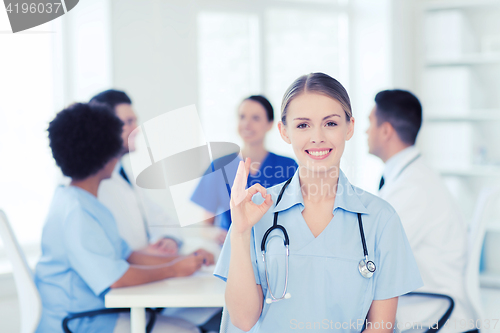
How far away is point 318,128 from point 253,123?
81cm

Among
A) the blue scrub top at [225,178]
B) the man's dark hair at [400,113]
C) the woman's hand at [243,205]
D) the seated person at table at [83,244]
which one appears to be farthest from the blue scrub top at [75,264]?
the man's dark hair at [400,113]

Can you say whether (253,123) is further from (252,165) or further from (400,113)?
(400,113)

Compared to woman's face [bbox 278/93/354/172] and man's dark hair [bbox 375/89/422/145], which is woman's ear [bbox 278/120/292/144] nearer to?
woman's face [bbox 278/93/354/172]

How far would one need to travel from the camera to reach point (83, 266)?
1.39 meters

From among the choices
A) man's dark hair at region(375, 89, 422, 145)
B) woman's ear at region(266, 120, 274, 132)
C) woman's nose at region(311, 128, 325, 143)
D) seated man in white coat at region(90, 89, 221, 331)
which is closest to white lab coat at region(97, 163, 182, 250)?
seated man in white coat at region(90, 89, 221, 331)

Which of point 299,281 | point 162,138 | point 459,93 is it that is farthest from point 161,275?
point 459,93

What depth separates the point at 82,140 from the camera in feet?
5.08

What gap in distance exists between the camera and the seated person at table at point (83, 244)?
4.59ft

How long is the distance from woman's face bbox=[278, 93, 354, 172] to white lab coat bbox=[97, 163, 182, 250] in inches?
31.2

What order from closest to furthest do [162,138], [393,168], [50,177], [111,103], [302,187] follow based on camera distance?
1. [302,187]
2. [162,138]
3. [393,168]
4. [111,103]
5. [50,177]

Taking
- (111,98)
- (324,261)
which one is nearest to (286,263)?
(324,261)

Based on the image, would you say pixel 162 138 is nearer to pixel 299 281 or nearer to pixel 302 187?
pixel 302 187

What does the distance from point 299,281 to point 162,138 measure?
0.59 metres

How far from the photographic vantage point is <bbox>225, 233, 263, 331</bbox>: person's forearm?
98 centimetres
